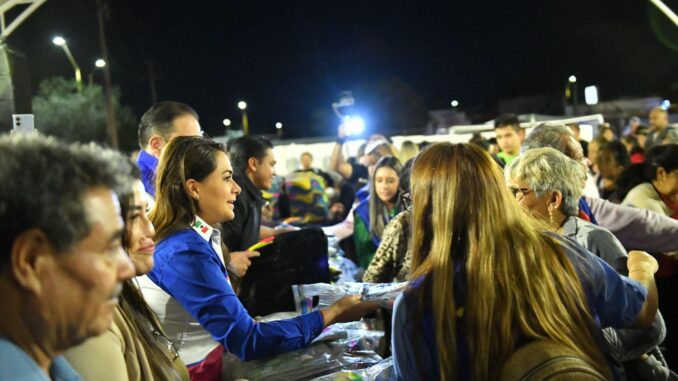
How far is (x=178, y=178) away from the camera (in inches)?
111

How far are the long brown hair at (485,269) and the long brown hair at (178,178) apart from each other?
4.00 ft

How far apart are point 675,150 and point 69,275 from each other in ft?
15.3

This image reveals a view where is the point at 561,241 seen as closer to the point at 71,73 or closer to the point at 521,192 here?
the point at 521,192

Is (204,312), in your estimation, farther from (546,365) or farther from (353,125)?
(353,125)

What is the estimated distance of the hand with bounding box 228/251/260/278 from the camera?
3.13 metres

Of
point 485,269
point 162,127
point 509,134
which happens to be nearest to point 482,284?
point 485,269

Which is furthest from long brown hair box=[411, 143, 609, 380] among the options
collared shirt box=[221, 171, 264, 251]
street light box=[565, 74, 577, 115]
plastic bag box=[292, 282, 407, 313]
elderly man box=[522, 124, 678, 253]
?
street light box=[565, 74, 577, 115]

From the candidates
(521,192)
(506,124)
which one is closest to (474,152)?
(521,192)

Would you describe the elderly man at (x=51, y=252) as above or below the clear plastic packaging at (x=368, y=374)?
above

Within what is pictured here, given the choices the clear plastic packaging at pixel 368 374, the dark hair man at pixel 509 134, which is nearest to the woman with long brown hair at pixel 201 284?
the clear plastic packaging at pixel 368 374

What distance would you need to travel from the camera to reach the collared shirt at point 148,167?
4.22m

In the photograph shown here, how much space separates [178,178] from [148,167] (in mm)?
1687

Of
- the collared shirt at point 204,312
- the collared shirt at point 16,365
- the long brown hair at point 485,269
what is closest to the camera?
the collared shirt at point 16,365

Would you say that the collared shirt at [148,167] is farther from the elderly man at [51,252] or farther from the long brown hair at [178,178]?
the elderly man at [51,252]
